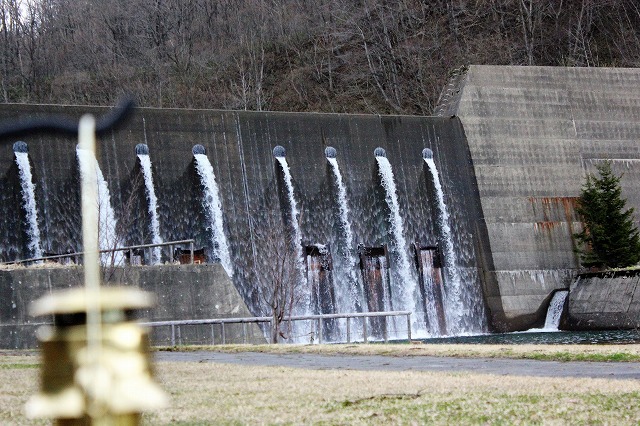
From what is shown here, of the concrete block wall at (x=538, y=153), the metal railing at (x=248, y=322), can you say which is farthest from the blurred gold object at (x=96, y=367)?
the concrete block wall at (x=538, y=153)

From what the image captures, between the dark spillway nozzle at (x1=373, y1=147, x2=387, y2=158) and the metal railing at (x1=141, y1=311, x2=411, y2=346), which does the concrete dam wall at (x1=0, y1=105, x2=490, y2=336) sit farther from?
the metal railing at (x1=141, y1=311, x2=411, y2=346)

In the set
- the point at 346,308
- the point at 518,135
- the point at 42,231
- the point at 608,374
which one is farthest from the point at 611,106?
the point at 608,374

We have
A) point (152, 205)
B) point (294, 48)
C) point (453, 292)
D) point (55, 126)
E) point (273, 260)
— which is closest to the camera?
point (55, 126)

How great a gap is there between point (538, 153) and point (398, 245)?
22.2 feet

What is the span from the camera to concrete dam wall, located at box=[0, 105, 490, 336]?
28.4 meters

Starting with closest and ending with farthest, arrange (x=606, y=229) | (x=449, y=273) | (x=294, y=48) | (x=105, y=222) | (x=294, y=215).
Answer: (x=105, y=222), (x=294, y=215), (x=449, y=273), (x=606, y=229), (x=294, y=48)

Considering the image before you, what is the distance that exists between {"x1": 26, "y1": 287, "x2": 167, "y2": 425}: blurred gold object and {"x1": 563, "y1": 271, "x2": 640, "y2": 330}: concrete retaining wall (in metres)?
29.5

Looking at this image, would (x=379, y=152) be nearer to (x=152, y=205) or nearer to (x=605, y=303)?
(x=152, y=205)

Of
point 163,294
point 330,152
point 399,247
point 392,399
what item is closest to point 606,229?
point 399,247

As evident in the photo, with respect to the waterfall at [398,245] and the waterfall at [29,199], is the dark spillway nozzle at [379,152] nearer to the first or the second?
the waterfall at [398,245]

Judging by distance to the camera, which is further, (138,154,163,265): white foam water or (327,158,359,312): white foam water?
(327,158,359,312): white foam water

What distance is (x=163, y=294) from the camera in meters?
22.7

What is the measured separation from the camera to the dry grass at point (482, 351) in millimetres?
13180

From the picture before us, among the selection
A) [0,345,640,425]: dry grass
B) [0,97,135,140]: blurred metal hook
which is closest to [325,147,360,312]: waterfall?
[0,345,640,425]: dry grass
